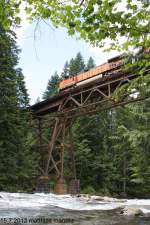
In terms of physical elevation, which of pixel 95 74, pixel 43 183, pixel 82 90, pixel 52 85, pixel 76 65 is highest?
pixel 76 65

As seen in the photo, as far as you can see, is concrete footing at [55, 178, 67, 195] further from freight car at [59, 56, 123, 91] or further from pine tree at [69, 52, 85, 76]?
pine tree at [69, 52, 85, 76]

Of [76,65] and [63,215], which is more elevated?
[76,65]

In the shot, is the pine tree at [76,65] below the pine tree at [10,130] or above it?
above

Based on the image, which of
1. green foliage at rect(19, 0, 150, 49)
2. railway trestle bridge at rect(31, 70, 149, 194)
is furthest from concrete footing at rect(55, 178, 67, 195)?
green foliage at rect(19, 0, 150, 49)

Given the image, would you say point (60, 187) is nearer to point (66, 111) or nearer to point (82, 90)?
point (66, 111)

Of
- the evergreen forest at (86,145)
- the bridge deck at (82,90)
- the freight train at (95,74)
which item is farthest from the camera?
the evergreen forest at (86,145)

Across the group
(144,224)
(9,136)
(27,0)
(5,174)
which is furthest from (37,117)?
(27,0)

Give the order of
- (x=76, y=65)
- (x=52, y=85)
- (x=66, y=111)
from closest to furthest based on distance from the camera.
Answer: (x=66, y=111) < (x=52, y=85) < (x=76, y=65)

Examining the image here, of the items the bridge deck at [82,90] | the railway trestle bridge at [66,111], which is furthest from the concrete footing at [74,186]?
the bridge deck at [82,90]

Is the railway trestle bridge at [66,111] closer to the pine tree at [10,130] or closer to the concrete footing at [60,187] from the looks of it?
the concrete footing at [60,187]

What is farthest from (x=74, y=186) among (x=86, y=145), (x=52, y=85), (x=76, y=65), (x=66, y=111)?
(x=76, y=65)

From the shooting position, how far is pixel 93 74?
2538 centimetres

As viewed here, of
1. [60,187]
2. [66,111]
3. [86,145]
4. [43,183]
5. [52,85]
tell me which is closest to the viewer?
[60,187]

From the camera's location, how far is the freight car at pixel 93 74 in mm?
23688
